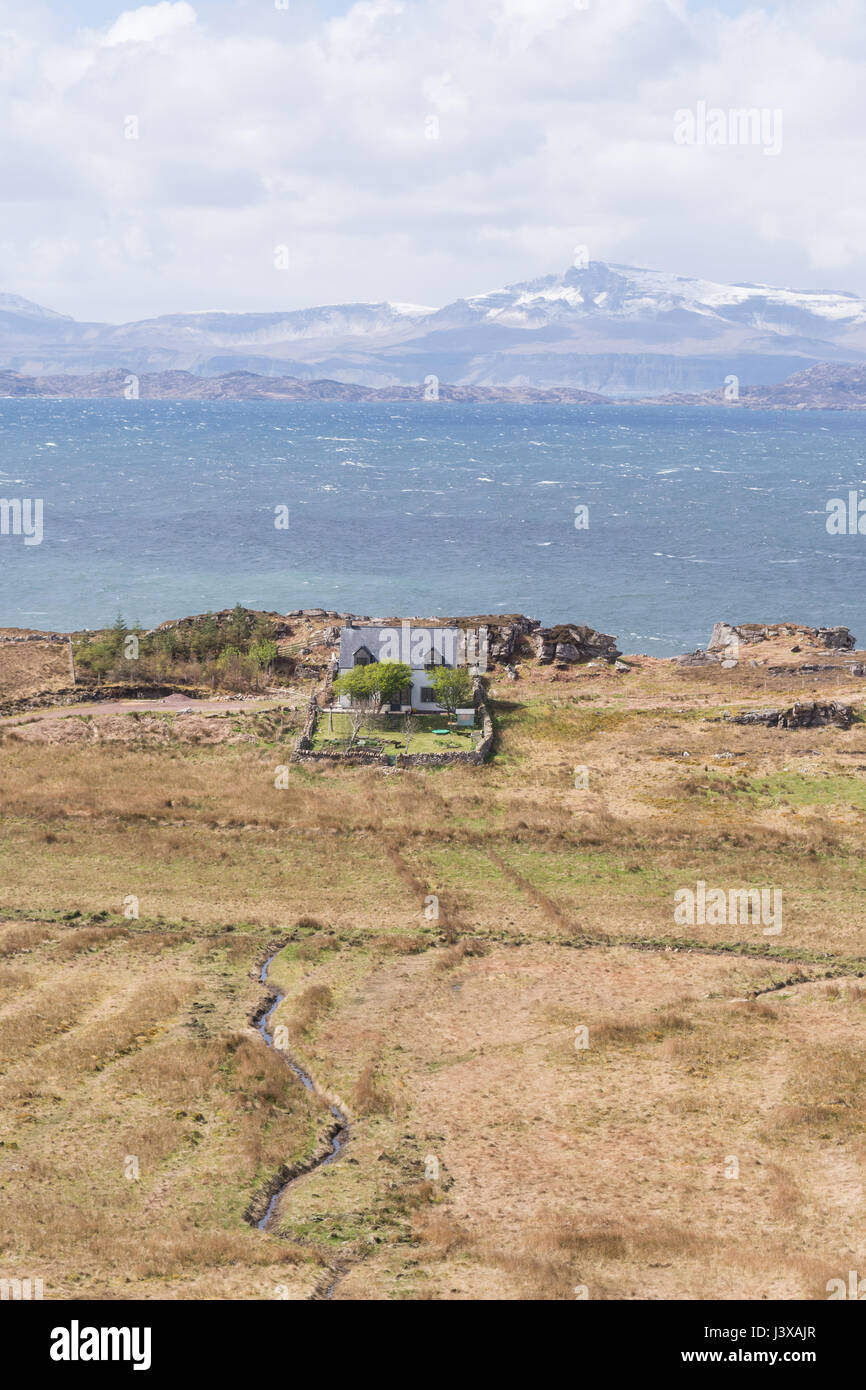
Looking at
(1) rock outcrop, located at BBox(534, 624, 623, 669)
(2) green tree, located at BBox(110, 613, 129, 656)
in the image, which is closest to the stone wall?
(2) green tree, located at BBox(110, 613, 129, 656)

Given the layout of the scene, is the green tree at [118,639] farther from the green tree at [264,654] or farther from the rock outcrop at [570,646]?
the rock outcrop at [570,646]

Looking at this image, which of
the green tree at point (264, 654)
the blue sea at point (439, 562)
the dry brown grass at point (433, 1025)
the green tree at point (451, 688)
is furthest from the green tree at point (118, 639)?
the green tree at point (451, 688)

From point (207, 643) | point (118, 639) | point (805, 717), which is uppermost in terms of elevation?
point (118, 639)

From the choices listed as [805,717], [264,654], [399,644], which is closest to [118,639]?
[264,654]

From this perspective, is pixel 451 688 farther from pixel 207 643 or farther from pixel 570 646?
pixel 207 643

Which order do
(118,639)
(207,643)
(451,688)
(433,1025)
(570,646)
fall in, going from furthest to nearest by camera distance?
(570,646) < (207,643) < (118,639) < (451,688) < (433,1025)

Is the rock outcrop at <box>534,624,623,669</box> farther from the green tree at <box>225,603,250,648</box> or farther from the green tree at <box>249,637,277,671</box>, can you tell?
the green tree at <box>225,603,250,648</box>

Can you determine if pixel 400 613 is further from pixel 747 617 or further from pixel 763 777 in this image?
pixel 763 777
